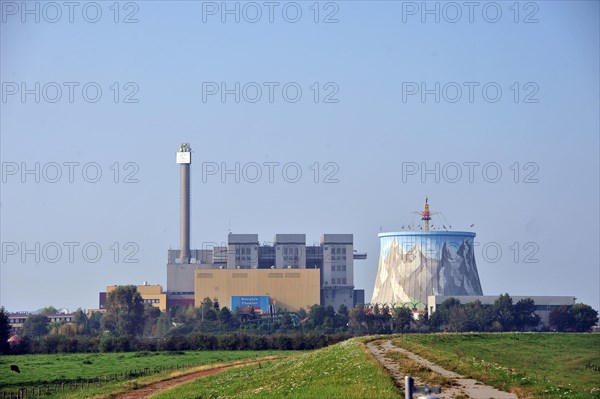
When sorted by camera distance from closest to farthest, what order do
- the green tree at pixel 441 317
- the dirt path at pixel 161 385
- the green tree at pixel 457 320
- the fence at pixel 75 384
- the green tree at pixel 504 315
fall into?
the dirt path at pixel 161 385 → the fence at pixel 75 384 → the green tree at pixel 457 320 → the green tree at pixel 441 317 → the green tree at pixel 504 315

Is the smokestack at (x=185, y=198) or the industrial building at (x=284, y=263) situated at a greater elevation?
the smokestack at (x=185, y=198)

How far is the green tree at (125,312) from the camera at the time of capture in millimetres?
130375

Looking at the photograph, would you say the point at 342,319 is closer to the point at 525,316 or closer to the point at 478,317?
the point at 478,317

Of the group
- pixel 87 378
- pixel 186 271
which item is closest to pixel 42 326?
pixel 186 271

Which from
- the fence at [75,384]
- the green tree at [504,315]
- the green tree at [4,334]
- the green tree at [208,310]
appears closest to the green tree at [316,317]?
the green tree at [208,310]

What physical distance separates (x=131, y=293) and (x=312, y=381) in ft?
353

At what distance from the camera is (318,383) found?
2859 cm

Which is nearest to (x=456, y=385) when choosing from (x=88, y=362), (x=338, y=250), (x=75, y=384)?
(x=75, y=384)

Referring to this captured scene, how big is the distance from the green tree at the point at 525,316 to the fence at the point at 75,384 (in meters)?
63.2

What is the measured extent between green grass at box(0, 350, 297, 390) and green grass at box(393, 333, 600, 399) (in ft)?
56.0

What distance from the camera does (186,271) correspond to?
15562 centimetres

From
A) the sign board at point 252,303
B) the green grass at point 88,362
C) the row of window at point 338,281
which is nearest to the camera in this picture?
the green grass at point 88,362

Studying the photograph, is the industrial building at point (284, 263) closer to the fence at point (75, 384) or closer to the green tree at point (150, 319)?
the green tree at point (150, 319)

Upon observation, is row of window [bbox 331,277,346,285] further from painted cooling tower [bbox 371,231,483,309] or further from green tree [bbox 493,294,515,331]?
green tree [bbox 493,294,515,331]
